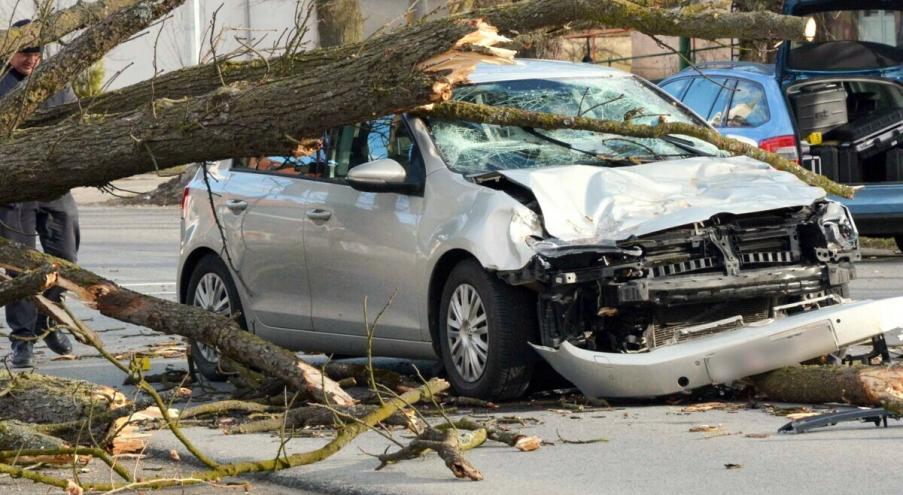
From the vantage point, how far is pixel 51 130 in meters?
8.45

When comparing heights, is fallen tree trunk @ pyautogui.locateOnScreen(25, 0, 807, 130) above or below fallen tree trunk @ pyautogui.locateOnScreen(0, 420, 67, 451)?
above

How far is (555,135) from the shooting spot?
8.94 m

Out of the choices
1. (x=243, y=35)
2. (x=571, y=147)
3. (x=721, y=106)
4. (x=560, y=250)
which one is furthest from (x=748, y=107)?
(x=243, y=35)

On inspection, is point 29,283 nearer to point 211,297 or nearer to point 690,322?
point 211,297

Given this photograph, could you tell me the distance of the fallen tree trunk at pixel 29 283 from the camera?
7.50 metres

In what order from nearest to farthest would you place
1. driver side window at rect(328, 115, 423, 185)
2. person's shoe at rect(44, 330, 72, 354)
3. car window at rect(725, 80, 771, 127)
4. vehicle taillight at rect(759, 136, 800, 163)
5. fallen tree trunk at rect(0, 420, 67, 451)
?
1. fallen tree trunk at rect(0, 420, 67, 451)
2. driver side window at rect(328, 115, 423, 185)
3. person's shoe at rect(44, 330, 72, 354)
4. vehicle taillight at rect(759, 136, 800, 163)
5. car window at rect(725, 80, 771, 127)

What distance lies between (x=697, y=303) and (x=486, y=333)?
3.32ft

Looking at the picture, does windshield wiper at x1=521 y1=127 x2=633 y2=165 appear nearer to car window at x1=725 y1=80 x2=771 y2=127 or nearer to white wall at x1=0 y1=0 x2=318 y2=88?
car window at x1=725 y1=80 x2=771 y2=127

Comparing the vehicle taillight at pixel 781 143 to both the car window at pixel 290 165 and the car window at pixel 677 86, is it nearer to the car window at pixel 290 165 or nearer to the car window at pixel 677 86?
the car window at pixel 677 86

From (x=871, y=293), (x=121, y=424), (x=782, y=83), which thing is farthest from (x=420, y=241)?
(x=782, y=83)

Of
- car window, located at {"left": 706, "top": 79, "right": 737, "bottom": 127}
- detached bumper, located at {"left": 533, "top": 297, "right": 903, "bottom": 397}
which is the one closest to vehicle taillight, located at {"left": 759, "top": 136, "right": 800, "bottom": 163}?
car window, located at {"left": 706, "top": 79, "right": 737, "bottom": 127}

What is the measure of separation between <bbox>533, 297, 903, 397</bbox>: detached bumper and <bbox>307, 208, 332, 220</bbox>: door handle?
1.85 meters

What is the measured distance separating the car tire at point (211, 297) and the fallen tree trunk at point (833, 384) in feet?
11.6

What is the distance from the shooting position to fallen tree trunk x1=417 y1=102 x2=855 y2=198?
28.2 ft
